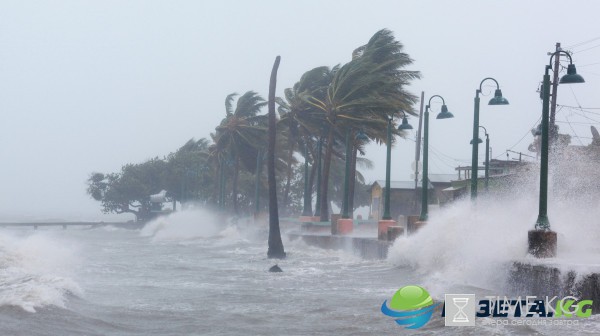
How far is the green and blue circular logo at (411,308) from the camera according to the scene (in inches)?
462

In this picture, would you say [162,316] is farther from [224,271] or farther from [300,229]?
[300,229]

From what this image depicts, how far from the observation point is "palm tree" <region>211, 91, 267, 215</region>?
223 ft

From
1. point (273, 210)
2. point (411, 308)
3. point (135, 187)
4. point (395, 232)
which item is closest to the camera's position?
point (411, 308)

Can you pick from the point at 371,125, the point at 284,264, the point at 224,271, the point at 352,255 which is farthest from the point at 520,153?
the point at 224,271

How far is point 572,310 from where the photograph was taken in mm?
12141

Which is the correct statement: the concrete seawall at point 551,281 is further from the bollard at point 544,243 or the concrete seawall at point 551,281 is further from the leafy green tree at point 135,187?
the leafy green tree at point 135,187

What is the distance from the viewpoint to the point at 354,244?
34.1m

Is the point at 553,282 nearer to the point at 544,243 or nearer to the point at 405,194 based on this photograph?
the point at 544,243

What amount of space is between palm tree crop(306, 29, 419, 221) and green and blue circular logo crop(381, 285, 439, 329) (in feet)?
101

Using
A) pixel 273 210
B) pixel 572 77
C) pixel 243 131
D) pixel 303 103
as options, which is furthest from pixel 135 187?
pixel 572 77

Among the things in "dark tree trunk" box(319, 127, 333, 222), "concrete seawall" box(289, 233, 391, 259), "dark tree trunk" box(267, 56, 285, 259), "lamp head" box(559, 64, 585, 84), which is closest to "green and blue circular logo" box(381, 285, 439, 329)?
"lamp head" box(559, 64, 585, 84)

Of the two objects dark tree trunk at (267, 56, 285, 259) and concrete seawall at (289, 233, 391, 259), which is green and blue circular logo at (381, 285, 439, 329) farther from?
dark tree trunk at (267, 56, 285, 259)

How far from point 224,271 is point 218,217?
174 feet

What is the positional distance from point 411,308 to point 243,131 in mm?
56606
